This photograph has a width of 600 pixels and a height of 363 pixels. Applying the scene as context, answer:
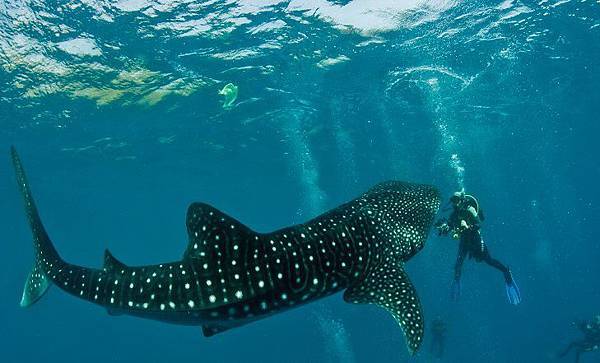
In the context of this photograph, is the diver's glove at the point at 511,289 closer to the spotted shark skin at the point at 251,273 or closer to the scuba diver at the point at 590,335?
the spotted shark skin at the point at 251,273

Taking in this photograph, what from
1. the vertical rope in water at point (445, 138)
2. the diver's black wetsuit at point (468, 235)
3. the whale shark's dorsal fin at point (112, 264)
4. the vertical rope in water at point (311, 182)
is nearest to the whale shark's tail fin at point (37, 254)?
the whale shark's dorsal fin at point (112, 264)

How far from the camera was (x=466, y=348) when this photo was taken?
145ft

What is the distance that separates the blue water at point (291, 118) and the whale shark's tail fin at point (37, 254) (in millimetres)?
11610

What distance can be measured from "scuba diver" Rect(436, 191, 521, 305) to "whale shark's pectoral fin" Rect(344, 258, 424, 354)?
4370mm

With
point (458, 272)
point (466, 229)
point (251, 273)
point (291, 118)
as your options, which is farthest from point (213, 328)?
point (291, 118)

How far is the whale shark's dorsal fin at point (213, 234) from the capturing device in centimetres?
410

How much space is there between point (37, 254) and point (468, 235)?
9.72 meters

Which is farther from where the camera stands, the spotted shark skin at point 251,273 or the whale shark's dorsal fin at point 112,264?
the whale shark's dorsal fin at point 112,264

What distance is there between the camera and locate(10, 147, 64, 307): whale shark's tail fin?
5.08 metres

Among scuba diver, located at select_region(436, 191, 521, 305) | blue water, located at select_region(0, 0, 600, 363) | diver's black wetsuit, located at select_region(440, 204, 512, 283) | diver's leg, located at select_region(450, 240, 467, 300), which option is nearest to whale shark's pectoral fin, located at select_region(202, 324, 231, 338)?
scuba diver, located at select_region(436, 191, 521, 305)

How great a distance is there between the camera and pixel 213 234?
413 centimetres

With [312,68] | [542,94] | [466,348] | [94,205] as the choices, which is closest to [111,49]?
[312,68]

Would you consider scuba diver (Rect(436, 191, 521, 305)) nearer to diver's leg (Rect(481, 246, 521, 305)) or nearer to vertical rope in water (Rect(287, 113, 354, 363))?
diver's leg (Rect(481, 246, 521, 305))

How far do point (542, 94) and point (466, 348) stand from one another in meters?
26.6
